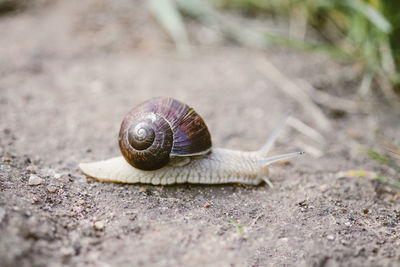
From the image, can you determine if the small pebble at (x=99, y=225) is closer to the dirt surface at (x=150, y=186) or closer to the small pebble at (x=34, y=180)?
the dirt surface at (x=150, y=186)

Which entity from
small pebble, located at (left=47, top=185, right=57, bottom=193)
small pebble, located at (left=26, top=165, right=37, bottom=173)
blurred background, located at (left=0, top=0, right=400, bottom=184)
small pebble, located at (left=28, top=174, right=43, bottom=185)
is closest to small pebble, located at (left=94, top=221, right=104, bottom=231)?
small pebble, located at (left=47, top=185, right=57, bottom=193)

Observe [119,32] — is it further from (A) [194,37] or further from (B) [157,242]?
(B) [157,242]

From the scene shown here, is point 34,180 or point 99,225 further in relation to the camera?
point 34,180

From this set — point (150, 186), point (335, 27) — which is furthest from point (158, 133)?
point (335, 27)

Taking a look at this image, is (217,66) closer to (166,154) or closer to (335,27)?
(335,27)

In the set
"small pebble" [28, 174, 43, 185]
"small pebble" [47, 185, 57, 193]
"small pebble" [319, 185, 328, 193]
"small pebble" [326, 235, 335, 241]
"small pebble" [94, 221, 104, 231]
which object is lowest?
"small pebble" [326, 235, 335, 241]

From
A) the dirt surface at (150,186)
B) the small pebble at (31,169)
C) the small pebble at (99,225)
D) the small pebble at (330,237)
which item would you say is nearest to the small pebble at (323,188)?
the dirt surface at (150,186)

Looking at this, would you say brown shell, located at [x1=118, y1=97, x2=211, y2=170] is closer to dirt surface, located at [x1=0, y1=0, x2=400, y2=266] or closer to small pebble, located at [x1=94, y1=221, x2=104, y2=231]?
dirt surface, located at [x1=0, y1=0, x2=400, y2=266]
